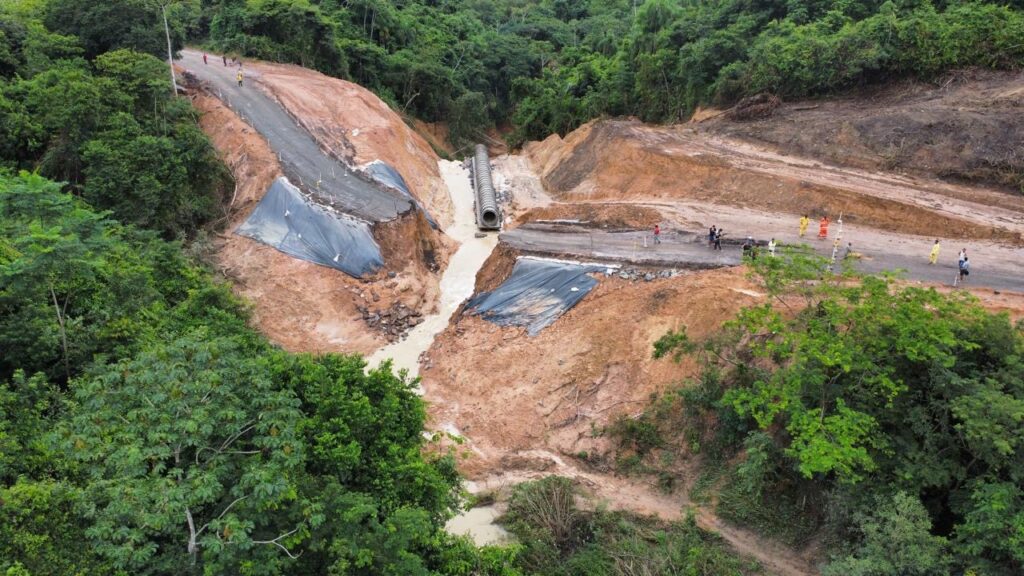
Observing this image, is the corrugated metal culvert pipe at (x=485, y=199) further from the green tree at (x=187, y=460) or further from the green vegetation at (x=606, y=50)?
the green tree at (x=187, y=460)

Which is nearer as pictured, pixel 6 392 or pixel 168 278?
pixel 6 392

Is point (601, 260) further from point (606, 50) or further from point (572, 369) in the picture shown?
point (606, 50)

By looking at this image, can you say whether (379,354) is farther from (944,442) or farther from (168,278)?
(944,442)

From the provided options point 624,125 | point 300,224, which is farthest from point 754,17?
point 300,224

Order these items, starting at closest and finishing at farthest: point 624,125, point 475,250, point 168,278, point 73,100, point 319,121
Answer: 1. point 168,278
2. point 73,100
3. point 475,250
4. point 319,121
5. point 624,125

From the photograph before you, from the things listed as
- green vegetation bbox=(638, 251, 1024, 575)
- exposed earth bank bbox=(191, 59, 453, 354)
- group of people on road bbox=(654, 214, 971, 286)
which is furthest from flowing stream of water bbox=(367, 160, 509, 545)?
group of people on road bbox=(654, 214, 971, 286)

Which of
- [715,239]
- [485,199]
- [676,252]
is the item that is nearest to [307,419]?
[676,252]

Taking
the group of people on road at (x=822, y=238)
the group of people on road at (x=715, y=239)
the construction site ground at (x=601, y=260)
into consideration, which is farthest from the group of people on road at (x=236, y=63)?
the group of people on road at (x=715, y=239)
